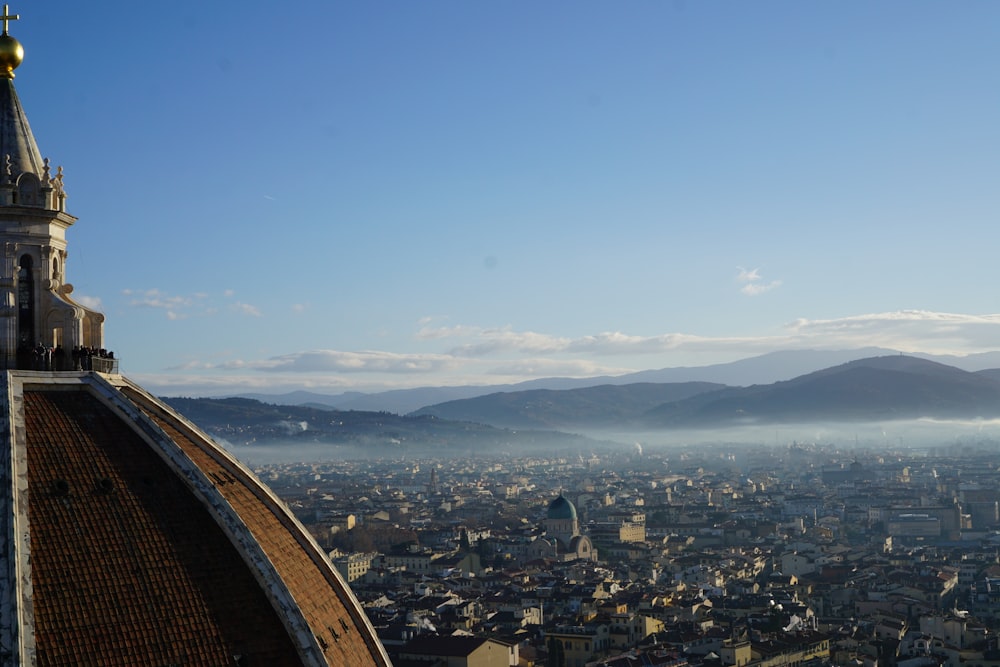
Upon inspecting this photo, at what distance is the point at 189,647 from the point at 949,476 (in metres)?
160

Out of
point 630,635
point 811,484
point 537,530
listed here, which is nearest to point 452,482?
point 811,484

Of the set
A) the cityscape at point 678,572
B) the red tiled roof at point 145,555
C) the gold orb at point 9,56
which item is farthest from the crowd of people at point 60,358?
the cityscape at point 678,572

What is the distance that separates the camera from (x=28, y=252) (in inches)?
394

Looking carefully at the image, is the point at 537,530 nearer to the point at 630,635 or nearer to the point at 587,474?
the point at 630,635

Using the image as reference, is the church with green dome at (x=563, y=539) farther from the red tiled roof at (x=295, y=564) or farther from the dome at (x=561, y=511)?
the red tiled roof at (x=295, y=564)

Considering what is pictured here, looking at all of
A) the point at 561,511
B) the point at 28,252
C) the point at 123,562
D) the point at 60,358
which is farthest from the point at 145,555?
the point at 561,511

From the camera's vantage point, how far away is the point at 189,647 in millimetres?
8688

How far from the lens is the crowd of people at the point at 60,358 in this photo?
990 centimetres

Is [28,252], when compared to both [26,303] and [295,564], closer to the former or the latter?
[26,303]

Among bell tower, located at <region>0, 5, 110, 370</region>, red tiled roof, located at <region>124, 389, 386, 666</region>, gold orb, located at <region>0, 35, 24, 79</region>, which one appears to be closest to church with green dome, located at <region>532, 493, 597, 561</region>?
red tiled roof, located at <region>124, 389, 386, 666</region>

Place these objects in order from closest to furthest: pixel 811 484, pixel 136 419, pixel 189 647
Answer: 1. pixel 189 647
2. pixel 136 419
3. pixel 811 484

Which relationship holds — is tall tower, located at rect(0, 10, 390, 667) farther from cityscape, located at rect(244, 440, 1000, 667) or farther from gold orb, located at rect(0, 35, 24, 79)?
cityscape, located at rect(244, 440, 1000, 667)

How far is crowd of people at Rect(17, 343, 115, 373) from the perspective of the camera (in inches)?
390

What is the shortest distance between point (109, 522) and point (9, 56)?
3.45m
